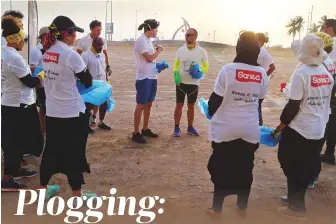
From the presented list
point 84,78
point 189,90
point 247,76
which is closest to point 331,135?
point 189,90

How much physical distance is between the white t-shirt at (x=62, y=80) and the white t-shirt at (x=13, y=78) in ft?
1.87

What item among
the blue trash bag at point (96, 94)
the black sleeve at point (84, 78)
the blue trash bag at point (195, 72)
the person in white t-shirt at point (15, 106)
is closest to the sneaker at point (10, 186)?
the person in white t-shirt at point (15, 106)

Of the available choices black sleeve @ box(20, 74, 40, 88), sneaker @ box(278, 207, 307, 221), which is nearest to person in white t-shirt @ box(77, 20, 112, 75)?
black sleeve @ box(20, 74, 40, 88)

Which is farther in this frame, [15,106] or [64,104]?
[15,106]

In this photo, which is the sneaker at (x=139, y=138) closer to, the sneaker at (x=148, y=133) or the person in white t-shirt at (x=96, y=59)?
the sneaker at (x=148, y=133)

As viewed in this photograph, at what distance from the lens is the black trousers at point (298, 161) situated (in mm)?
4414

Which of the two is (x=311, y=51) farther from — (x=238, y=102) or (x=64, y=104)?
(x=64, y=104)

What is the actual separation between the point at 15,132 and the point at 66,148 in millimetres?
1017

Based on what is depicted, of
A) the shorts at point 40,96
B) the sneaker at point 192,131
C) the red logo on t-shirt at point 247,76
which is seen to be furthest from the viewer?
the sneaker at point 192,131

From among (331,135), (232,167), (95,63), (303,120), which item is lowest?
(331,135)

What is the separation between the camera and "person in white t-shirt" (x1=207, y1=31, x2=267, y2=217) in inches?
155

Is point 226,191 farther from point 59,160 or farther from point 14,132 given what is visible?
point 14,132

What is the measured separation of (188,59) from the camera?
23.5ft

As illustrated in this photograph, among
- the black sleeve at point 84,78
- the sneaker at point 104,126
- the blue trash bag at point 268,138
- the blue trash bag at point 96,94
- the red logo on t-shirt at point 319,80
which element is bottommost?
the sneaker at point 104,126
